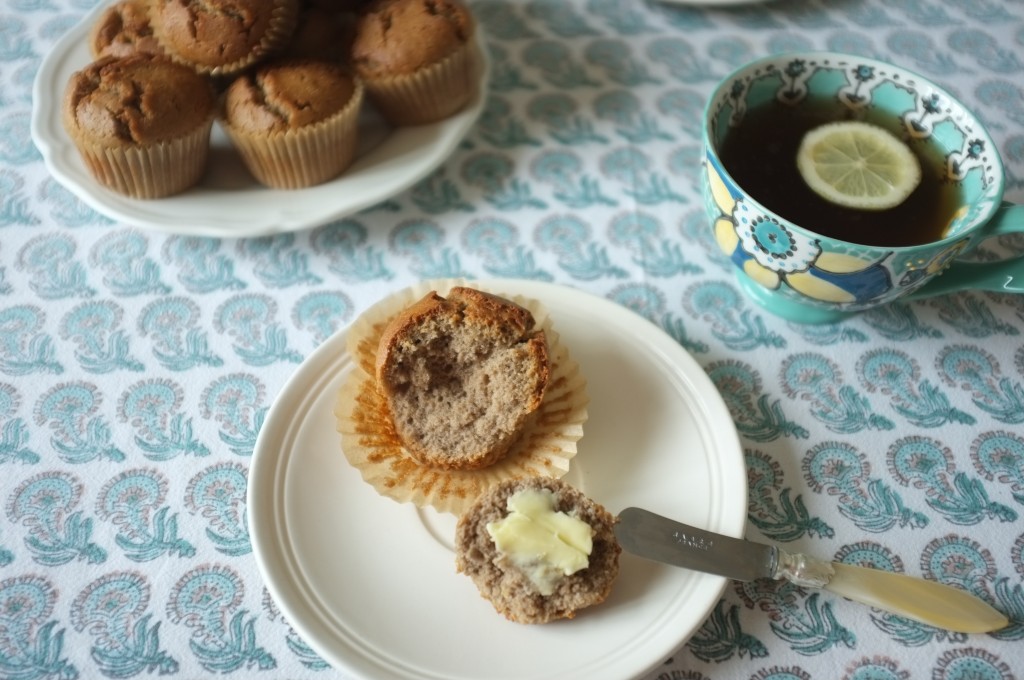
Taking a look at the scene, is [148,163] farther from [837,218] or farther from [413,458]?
[837,218]

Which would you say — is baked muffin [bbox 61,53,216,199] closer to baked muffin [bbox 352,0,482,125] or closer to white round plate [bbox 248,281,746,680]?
baked muffin [bbox 352,0,482,125]

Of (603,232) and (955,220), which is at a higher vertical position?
(955,220)

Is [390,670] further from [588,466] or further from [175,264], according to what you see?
[175,264]

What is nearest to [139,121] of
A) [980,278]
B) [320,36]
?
[320,36]

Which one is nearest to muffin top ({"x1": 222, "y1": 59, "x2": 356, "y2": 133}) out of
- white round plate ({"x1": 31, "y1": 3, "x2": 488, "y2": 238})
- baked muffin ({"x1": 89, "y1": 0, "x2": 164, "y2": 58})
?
white round plate ({"x1": 31, "y1": 3, "x2": 488, "y2": 238})

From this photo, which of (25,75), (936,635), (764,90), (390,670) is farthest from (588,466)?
(25,75)

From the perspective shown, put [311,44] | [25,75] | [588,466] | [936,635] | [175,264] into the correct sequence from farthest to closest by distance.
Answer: [25,75]
[311,44]
[175,264]
[588,466]
[936,635]
